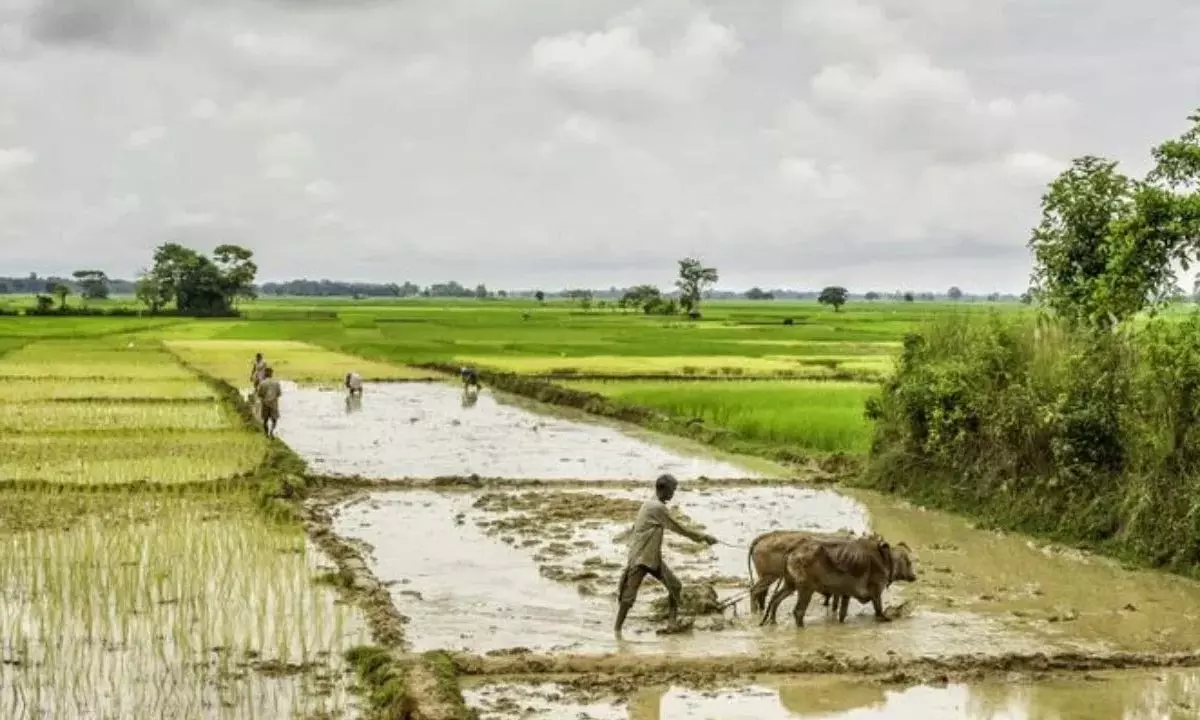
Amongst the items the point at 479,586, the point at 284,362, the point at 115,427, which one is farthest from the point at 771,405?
the point at 284,362

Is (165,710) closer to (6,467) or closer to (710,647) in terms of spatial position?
(710,647)

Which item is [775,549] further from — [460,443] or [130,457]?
[460,443]

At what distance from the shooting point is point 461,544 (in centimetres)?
1217

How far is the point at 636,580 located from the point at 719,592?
163 centimetres

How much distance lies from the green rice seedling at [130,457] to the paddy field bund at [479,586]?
9 centimetres

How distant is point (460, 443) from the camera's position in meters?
20.4

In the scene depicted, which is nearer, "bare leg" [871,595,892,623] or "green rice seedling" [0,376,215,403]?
"bare leg" [871,595,892,623]

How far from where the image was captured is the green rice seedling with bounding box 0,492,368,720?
7207mm

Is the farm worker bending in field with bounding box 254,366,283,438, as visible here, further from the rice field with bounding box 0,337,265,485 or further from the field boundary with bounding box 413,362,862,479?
the field boundary with bounding box 413,362,862,479

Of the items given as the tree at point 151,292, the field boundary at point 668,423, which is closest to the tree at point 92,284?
the tree at point 151,292

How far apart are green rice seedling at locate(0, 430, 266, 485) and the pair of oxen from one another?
8.66 meters

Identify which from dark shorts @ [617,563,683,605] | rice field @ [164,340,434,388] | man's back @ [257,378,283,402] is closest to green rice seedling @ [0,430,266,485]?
man's back @ [257,378,283,402]

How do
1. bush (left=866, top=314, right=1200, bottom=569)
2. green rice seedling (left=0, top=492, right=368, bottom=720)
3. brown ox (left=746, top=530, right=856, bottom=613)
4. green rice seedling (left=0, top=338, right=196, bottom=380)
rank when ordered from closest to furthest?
1. green rice seedling (left=0, top=492, right=368, bottom=720)
2. brown ox (left=746, top=530, right=856, bottom=613)
3. bush (left=866, top=314, right=1200, bottom=569)
4. green rice seedling (left=0, top=338, right=196, bottom=380)

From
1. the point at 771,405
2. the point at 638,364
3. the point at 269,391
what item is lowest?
the point at 771,405
